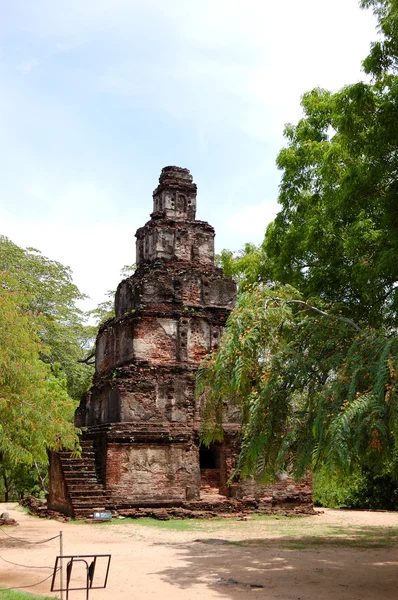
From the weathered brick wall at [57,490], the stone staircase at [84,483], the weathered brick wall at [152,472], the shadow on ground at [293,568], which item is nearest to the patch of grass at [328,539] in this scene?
the shadow on ground at [293,568]

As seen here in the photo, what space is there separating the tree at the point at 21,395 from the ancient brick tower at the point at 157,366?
242 inches

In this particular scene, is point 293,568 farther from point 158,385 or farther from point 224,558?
point 158,385

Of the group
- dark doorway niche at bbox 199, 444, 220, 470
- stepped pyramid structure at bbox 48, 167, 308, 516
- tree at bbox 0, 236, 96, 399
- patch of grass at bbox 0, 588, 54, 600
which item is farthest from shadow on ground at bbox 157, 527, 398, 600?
tree at bbox 0, 236, 96, 399

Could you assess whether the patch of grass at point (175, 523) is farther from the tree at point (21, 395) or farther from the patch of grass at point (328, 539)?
the tree at point (21, 395)

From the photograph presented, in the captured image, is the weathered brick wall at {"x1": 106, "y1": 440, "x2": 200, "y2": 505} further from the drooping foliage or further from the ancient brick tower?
the drooping foliage

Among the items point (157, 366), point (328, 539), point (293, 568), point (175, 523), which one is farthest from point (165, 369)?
point (293, 568)

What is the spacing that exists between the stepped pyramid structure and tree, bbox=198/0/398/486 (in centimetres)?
697

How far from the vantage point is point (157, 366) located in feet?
70.8

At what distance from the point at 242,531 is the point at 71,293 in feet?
62.1

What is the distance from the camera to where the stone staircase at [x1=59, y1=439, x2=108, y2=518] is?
734 inches

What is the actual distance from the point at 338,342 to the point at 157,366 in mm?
11965

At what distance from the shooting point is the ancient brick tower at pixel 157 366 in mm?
19875

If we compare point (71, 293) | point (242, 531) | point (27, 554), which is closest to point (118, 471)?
point (242, 531)

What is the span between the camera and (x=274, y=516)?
2000 centimetres
